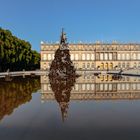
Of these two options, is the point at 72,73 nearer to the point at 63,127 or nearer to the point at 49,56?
the point at 63,127

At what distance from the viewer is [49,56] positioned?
10025cm

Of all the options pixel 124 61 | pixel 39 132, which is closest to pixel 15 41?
pixel 124 61

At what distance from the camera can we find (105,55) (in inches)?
4045

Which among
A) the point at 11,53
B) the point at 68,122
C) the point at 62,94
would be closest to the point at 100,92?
the point at 62,94

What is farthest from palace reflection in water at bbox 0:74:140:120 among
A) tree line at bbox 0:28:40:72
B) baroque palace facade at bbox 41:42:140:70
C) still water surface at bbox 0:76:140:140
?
baroque palace facade at bbox 41:42:140:70

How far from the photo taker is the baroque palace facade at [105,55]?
101m

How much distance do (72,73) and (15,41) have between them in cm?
2759

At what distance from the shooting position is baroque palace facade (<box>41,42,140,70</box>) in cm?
10138

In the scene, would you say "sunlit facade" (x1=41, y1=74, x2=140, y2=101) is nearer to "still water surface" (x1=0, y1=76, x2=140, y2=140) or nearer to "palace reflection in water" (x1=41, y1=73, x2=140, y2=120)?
"palace reflection in water" (x1=41, y1=73, x2=140, y2=120)

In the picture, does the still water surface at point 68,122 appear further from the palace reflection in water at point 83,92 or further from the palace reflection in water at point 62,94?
the palace reflection in water at point 83,92

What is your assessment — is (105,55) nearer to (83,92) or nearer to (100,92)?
(100,92)

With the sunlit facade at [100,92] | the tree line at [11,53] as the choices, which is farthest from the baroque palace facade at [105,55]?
the sunlit facade at [100,92]

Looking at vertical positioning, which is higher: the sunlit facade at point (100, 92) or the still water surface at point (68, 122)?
the sunlit facade at point (100, 92)

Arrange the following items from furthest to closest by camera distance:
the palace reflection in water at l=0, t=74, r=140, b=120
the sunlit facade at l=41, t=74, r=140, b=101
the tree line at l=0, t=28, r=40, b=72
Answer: the tree line at l=0, t=28, r=40, b=72 < the sunlit facade at l=41, t=74, r=140, b=101 < the palace reflection in water at l=0, t=74, r=140, b=120
